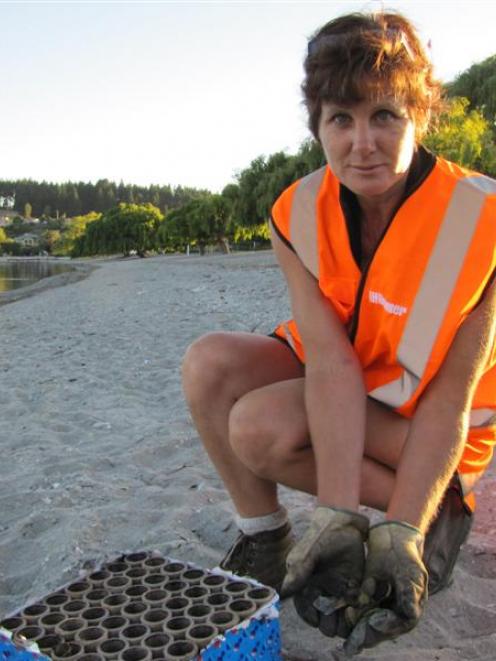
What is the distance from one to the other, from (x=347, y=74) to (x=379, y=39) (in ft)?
0.34

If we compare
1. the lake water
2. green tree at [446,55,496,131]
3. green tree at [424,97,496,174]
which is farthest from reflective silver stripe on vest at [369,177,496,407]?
the lake water

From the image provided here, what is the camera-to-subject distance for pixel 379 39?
5.62 ft

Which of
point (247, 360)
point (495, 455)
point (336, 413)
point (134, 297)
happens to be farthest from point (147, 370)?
point (134, 297)

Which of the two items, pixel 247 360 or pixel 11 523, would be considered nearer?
pixel 247 360

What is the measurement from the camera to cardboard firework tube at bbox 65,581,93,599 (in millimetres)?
1766

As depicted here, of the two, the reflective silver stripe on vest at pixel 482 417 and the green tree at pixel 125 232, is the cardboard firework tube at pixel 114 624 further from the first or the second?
the green tree at pixel 125 232

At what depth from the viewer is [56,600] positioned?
5.73ft

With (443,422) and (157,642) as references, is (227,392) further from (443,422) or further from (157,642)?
(157,642)

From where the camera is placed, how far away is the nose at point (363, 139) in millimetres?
1723

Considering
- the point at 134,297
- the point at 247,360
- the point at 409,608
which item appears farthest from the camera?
the point at 134,297

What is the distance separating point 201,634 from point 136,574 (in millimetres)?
396

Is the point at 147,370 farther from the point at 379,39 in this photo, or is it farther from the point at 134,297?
the point at 134,297

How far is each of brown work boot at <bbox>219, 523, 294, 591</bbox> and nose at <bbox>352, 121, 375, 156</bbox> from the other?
1.08 meters

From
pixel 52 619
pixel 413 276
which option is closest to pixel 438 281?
pixel 413 276
